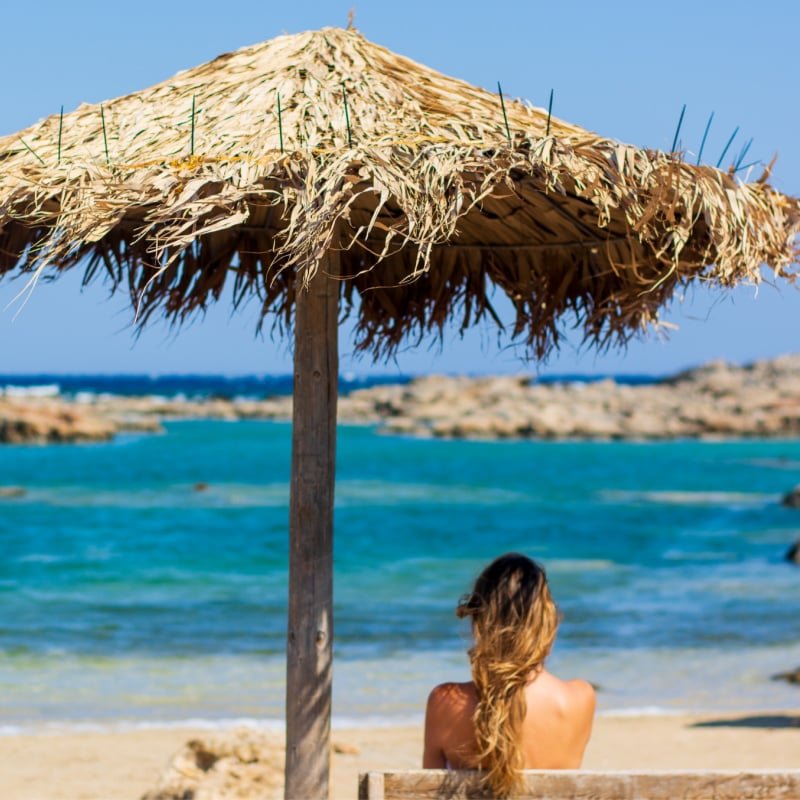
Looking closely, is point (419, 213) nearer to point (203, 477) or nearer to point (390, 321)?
point (390, 321)

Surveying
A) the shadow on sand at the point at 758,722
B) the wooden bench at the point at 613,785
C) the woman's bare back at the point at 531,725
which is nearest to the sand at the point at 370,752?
the shadow on sand at the point at 758,722

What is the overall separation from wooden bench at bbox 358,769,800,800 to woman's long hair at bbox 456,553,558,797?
0.16 metres

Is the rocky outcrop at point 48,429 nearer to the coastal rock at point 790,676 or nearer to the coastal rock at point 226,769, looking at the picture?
the coastal rock at point 790,676

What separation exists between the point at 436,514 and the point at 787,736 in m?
13.8

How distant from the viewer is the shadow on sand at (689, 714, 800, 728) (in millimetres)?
6605

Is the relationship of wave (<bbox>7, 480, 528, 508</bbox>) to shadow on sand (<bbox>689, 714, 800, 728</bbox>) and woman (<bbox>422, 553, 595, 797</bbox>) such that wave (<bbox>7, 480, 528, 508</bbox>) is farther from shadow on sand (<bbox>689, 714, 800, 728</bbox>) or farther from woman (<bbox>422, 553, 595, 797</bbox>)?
woman (<bbox>422, 553, 595, 797</bbox>)

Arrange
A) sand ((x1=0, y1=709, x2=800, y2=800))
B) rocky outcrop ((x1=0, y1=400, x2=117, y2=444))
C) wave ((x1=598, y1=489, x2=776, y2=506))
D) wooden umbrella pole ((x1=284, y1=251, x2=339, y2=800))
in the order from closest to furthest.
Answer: wooden umbrella pole ((x1=284, y1=251, x2=339, y2=800)) → sand ((x1=0, y1=709, x2=800, y2=800)) → wave ((x1=598, y1=489, x2=776, y2=506)) → rocky outcrop ((x1=0, y1=400, x2=117, y2=444))

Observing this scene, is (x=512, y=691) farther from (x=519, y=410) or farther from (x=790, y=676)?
(x=519, y=410)

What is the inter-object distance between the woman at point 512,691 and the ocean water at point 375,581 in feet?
1.36

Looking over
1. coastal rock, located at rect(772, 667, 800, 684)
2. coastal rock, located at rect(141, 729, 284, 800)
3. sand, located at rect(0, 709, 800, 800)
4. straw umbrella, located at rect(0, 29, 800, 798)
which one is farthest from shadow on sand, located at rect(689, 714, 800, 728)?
straw umbrella, located at rect(0, 29, 800, 798)

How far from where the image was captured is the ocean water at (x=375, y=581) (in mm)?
7809

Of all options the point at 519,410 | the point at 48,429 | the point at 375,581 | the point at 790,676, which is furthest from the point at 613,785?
the point at 519,410

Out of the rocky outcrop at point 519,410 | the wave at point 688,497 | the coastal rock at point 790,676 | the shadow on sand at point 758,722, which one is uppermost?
the rocky outcrop at point 519,410

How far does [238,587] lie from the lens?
12711 millimetres
